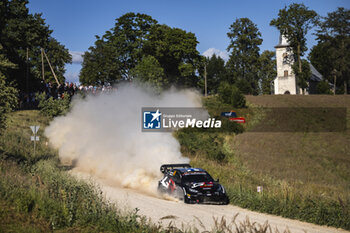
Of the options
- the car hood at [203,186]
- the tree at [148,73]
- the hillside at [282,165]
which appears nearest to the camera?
the hillside at [282,165]

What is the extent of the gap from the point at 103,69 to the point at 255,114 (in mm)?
28683

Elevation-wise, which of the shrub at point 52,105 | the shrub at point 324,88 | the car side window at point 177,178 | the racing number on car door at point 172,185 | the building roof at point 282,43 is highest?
the building roof at point 282,43

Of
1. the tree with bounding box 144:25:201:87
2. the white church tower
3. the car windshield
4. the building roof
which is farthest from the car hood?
the building roof

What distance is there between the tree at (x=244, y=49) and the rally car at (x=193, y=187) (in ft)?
274

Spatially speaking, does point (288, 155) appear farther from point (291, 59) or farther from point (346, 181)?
point (291, 59)

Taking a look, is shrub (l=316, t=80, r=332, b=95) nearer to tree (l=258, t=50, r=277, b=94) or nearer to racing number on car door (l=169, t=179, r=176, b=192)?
tree (l=258, t=50, r=277, b=94)

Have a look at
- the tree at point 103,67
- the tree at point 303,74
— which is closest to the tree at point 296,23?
the tree at point 303,74

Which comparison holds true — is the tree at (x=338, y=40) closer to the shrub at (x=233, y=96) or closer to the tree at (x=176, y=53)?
the tree at (x=176, y=53)

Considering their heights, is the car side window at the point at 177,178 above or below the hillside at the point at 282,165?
above

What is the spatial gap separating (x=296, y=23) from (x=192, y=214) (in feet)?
262

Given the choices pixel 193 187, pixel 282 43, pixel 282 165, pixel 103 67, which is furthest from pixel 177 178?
pixel 282 43

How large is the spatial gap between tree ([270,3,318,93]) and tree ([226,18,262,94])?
548 inches

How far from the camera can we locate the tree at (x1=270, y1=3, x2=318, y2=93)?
86.5 m

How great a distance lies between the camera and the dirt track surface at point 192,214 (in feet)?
46.6
